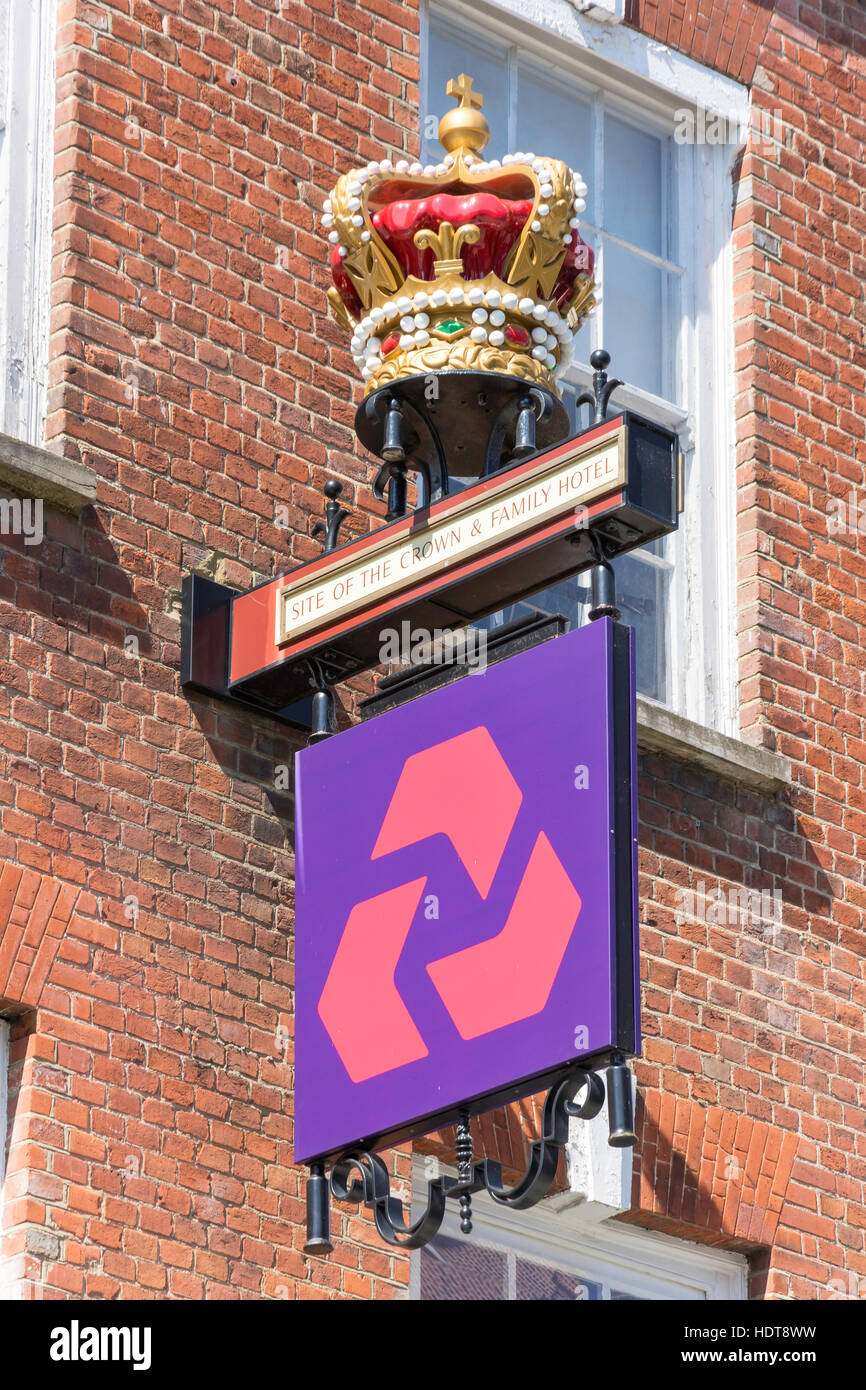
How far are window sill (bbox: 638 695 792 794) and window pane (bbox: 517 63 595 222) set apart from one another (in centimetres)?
213

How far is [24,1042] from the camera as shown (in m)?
7.99

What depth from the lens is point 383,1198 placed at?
7477 millimetres

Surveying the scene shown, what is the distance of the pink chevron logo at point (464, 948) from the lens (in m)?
7.36

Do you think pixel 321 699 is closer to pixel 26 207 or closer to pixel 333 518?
pixel 333 518

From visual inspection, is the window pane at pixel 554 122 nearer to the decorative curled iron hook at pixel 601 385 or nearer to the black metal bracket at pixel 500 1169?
the decorative curled iron hook at pixel 601 385

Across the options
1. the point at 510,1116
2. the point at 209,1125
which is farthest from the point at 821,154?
the point at 209,1125

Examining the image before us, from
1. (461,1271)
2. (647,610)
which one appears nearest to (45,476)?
(461,1271)

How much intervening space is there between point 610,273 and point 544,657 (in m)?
3.65

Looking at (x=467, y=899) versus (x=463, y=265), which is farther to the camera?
(x=463, y=265)

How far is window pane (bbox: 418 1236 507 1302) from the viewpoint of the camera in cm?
883

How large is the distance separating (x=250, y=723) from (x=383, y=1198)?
6.15ft

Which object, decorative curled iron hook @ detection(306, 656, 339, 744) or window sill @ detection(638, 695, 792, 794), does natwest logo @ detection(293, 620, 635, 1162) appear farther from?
window sill @ detection(638, 695, 792, 794)

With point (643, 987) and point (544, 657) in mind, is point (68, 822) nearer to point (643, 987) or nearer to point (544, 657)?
point (544, 657)

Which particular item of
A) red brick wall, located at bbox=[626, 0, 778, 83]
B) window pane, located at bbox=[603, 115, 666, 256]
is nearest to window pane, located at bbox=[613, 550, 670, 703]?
window pane, located at bbox=[603, 115, 666, 256]
